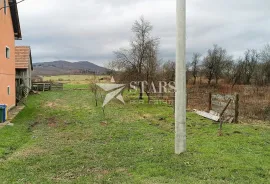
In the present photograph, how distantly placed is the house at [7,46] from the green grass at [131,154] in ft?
16.6

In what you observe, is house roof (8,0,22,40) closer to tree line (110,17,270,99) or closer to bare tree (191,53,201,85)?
tree line (110,17,270,99)

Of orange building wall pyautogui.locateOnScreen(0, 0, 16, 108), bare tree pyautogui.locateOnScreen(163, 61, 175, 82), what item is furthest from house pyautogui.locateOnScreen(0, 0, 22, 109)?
bare tree pyautogui.locateOnScreen(163, 61, 175, 82)

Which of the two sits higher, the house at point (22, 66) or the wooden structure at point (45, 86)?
the house at point (22, 66)

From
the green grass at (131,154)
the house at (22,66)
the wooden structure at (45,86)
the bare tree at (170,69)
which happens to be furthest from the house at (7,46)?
the wooden structure at (45,86)

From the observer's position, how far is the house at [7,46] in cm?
1559

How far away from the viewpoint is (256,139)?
28.0 feet

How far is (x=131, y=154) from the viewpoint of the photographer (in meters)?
7.26

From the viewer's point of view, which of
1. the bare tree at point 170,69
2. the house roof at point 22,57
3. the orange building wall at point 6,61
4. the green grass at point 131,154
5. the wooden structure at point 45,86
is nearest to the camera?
the green grass at point 131,154

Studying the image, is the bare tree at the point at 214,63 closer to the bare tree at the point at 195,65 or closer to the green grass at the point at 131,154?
the bare tree at the point at 195,65

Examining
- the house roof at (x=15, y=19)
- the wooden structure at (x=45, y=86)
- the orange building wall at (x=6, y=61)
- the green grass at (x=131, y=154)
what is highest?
the house roof at (x=15, y=19)

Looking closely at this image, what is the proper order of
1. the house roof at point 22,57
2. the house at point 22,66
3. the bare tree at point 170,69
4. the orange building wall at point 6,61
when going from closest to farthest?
the orange building wall at point 6,61, the house at point 22,66, the house roof at point 22,57, the bare tree at point 170,69

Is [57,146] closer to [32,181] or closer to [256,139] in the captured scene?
[32,181]

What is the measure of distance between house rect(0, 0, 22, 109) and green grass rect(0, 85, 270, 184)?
199 inches

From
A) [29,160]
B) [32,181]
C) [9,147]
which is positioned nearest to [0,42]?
[9,147]
